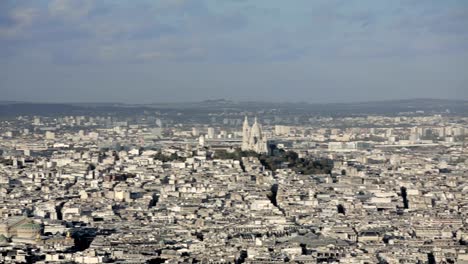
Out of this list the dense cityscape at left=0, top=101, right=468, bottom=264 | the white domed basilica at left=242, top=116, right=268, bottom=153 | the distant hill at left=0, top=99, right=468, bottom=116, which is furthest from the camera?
the distant hill at left=0, top=99, right=468, bottom=116

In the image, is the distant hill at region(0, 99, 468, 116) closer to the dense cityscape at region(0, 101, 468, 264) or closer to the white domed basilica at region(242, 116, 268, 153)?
the dense cityscape at region(0, 101, 468, 264)

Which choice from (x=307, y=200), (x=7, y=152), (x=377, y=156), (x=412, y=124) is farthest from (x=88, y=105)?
(x=307, y=200)

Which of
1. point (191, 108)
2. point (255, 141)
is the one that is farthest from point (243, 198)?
point (191, 108)

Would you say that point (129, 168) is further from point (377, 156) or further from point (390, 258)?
point (390, 258)

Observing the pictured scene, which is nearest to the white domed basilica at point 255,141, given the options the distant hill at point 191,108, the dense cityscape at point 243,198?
the dense cityscape at point 243,198

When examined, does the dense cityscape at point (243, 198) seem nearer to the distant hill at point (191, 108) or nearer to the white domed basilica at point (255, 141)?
the white domed basilica at point (255, 141)

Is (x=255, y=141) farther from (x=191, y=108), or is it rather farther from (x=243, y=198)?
(x=191, y=108)

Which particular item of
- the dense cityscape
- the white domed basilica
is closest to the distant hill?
the dense cityscape

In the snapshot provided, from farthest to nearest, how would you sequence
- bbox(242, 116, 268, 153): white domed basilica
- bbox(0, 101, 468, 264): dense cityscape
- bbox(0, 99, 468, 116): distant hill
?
bbox(0, 99, 468, 116): distant hill, bbox(242, 116, 268, 153): white domed basilica, bbox(0, 101, 468, 264): dense cityscape

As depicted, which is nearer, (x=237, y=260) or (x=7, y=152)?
A: (x=237, y=260)
